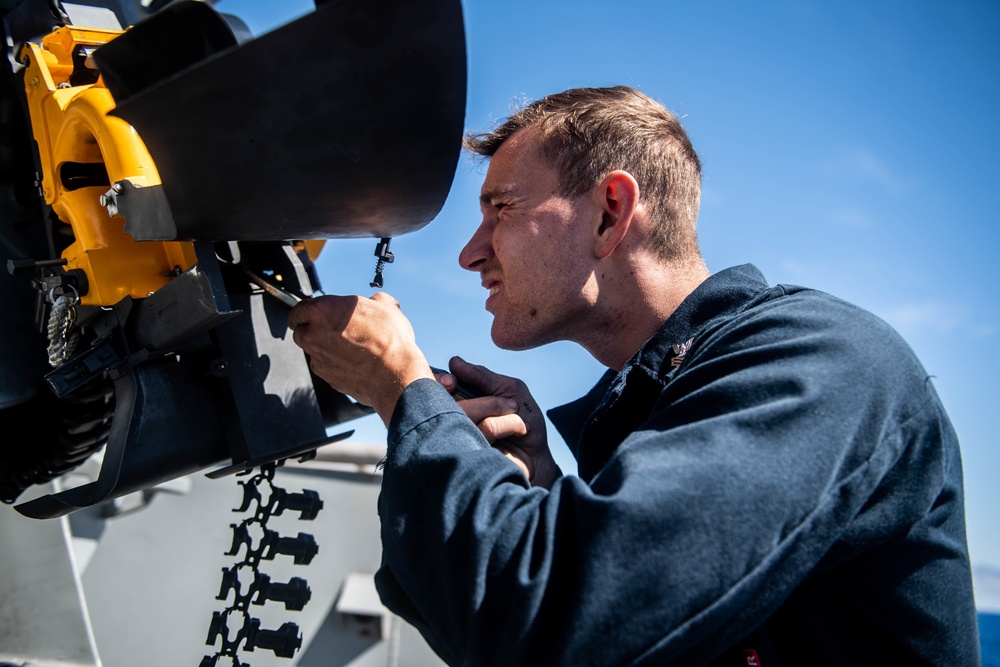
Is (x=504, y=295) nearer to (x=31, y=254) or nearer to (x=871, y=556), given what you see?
(x=871, y=556)

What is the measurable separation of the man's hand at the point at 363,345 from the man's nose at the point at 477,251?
36 centimetres

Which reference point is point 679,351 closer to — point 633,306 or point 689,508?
point 633,306

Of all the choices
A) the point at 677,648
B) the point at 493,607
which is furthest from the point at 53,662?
the point at 677,648

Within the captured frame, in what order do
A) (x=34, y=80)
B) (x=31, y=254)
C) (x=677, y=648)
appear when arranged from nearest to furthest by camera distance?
(x=677, y=648) → (x=34, y=80) → (x=31, y=254)

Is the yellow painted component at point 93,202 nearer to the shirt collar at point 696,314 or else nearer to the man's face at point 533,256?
the man's face at point 533,256

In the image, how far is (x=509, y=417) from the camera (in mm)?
2086

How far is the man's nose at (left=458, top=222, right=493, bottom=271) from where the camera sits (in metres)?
2.37

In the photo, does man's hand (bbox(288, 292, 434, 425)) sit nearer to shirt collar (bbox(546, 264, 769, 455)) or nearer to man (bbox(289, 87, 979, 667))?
man (bbox(289, 87, 979, 667))

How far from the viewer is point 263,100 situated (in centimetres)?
160

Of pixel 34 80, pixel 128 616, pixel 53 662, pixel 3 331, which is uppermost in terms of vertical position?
pixel 34 80

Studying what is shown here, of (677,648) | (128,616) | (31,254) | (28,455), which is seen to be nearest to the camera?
(677,648)

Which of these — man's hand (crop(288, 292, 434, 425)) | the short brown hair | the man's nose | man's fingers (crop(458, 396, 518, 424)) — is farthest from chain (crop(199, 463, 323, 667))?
the short brown hair

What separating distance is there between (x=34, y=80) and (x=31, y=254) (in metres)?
0.47

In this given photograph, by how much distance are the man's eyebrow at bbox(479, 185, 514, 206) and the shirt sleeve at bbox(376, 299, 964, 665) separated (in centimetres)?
93
